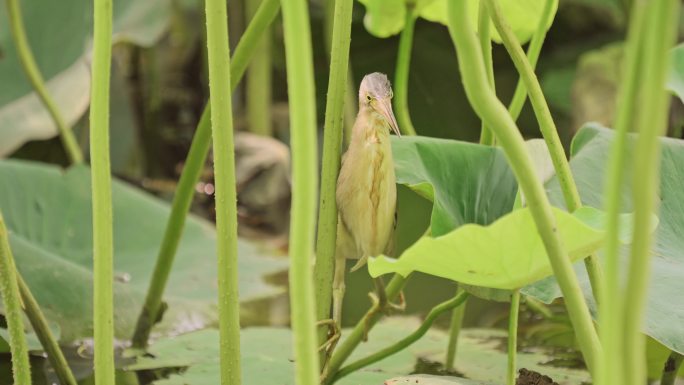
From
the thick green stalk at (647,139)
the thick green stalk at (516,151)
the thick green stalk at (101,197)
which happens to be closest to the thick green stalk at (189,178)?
the thick green stalk at (101,197)

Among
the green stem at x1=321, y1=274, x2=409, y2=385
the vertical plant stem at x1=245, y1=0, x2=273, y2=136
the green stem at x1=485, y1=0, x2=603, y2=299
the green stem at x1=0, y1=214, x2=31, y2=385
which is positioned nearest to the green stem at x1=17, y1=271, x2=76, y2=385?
the green stem at x1=0, y1=214, x2=31, y2=385

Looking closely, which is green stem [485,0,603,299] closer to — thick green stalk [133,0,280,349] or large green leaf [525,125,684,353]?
large green leaf [525,125,684,353]

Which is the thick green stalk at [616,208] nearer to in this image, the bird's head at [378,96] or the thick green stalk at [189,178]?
the bird's head at [378,96]

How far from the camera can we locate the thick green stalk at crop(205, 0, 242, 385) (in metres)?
0.70

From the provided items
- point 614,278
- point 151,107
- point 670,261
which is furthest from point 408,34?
point 151,107

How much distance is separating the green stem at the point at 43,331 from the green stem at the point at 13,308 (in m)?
0.11

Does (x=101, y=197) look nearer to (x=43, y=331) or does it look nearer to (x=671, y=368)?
(x=43, y=331)

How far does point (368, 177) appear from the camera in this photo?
89cm

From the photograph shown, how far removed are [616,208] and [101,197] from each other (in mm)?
388

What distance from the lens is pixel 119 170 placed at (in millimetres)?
2643

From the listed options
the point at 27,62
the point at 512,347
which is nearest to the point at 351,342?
the point at 512,347

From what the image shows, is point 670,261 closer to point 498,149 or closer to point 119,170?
point 498,149

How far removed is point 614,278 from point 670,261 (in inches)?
18.8

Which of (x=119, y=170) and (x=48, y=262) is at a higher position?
(x=119, y=170)
